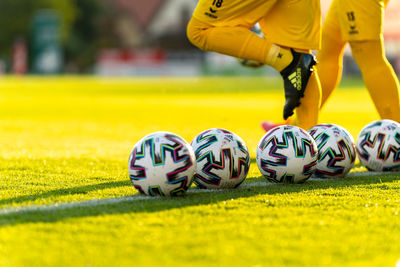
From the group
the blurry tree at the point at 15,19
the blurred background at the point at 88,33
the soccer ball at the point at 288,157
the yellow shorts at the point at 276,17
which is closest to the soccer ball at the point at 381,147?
the soccer ball at the point at 288,157

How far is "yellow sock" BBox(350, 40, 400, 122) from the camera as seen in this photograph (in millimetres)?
5273

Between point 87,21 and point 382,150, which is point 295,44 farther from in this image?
point 87,21

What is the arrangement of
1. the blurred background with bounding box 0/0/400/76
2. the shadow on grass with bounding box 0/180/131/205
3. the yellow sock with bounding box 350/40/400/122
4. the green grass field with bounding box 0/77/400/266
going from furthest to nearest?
the blurred background with bounding box 0/0/400/76 → the yellow sock with bounding box 350/40/400/122 → the shadow on grass with bounding box 0/180/131/205 → the green grass field with bounding box 0/77/400/266

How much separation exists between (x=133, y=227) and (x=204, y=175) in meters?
1.08

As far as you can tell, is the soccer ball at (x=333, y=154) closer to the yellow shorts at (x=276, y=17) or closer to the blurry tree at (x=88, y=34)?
the yellow shorts at (x=276, y=17)

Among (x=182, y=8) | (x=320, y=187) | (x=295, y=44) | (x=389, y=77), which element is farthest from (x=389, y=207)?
(x=182, y=8)

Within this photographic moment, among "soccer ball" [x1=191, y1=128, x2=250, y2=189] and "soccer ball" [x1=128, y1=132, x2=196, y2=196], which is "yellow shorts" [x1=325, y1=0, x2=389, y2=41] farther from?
"soccer ball" [x1=128, y1=132, x2=196, y2=196]

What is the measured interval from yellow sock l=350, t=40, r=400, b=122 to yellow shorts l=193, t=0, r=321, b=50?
0.60 m

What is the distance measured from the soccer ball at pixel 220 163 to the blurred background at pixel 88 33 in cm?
4188

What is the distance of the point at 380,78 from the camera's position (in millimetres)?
5285

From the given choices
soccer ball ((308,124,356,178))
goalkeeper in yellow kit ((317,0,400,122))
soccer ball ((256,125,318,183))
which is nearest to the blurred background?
goalkeeper in yellow kit ((317,0,400,122))

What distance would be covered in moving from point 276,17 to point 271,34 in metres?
0.14

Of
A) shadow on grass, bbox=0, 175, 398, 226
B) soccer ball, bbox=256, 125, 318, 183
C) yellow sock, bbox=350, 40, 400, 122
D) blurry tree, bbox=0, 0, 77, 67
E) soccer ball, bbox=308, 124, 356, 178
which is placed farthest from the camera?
blurry tree, bbox=0, 0, 77, 67

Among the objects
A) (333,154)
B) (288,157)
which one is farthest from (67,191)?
(333,154)
